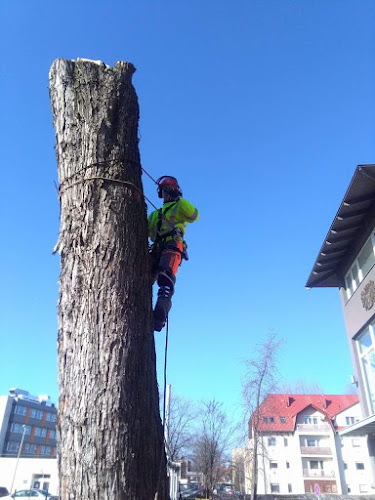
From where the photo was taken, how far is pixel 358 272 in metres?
13.9

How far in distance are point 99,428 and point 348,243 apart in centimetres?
1366

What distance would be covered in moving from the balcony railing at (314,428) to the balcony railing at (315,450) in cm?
155

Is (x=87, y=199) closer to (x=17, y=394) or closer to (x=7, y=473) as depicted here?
(x=7, y=473)

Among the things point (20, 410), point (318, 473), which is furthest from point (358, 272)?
point (20, 410)

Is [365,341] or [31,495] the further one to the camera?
[31,495]

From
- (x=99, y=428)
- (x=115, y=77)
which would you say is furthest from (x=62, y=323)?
(x=115, y=77)

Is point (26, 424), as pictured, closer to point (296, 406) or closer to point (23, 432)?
point (23, 432)

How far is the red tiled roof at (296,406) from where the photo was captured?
4238 cm

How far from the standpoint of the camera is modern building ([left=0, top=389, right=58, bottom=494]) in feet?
124

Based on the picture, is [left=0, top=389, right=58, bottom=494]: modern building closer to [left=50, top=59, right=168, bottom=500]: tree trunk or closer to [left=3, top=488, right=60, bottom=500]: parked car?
[left=3, top=488, right=60, bottom=500]: parked car

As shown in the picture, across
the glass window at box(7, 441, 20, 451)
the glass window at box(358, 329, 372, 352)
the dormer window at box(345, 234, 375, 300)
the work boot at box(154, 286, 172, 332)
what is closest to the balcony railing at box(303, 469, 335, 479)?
the glass window at box(358, 329, 372, 352)

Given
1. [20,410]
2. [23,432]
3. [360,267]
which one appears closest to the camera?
[360,267]

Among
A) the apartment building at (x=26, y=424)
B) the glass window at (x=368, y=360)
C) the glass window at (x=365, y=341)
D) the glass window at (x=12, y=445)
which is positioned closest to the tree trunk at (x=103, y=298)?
the glass window at (x=368, y=360)

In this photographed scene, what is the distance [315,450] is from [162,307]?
44.4 meters
